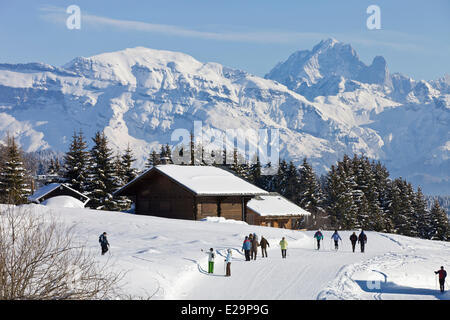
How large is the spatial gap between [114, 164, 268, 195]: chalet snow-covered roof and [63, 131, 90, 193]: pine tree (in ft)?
Answer: 45.9

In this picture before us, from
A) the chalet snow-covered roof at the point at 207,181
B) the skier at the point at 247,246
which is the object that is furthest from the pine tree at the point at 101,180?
the skier at the point at 247,246

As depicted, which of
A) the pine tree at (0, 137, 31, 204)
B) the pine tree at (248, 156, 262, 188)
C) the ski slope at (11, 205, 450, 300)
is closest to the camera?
the ski slope at (11, 205, 450, 300)

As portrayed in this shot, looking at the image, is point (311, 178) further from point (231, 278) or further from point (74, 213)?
point (231, 278)

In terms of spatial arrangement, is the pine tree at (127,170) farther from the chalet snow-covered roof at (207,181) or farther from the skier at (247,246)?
the skier at (247,246)

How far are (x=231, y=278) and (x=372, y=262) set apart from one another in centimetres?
1060

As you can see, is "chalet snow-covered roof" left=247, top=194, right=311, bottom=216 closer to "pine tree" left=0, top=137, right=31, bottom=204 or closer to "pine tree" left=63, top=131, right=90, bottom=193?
"pine tree" left=63, top=131, right=90, bottom=193

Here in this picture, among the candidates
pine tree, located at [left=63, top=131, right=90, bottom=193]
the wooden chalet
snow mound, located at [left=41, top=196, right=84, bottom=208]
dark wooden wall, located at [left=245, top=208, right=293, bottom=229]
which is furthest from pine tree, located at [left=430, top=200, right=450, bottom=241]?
snow mound, located at [left=41, top=196, right=84, bottom=208]

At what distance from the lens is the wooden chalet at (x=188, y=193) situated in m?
45.2

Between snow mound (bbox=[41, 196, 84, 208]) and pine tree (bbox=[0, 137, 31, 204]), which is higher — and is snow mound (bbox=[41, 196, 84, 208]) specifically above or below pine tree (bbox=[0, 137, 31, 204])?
below

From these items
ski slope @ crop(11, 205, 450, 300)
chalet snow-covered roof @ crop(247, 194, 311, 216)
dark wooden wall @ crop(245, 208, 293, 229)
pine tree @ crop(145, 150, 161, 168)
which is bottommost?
ski slope @ crop(11, 205, 450, 300)

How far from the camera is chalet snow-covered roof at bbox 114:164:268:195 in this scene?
44562 millimetres

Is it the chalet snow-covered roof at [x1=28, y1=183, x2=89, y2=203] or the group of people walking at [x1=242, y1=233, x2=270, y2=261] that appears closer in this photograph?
the group of people walking at [x1=242, y1=233, x2=270, y2=261]

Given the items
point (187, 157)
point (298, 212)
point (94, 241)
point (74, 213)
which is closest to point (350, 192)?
point (298, 212)

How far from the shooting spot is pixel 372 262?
99.6ft
